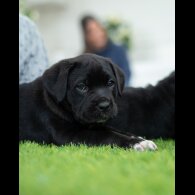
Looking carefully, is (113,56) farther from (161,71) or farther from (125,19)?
(125,19)

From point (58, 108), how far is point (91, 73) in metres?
0.46

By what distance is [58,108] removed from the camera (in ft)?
16.0

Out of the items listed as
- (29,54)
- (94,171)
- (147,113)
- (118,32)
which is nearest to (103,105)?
(147,113)

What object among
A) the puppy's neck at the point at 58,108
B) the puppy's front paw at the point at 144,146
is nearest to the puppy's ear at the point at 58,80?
the puppy's neck at the point at 58,108

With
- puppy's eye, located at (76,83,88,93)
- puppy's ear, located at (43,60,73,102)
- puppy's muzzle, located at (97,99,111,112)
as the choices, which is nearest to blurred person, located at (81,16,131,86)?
puppy's ear, located at (43,60,73,102)

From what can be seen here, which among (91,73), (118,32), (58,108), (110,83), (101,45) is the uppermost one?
(91,73)

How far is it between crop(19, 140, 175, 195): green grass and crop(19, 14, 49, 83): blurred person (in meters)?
2.45

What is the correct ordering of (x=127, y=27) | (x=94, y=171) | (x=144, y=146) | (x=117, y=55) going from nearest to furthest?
1. (x=94, y=171)
2. (x=144, y=146)
3. (x=117, y=55)
4. (x=127, y=27)

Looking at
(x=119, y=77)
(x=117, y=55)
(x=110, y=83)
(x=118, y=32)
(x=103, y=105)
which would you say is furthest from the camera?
(x=118, y=32)

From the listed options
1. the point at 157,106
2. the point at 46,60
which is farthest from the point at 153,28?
the point at 157,106

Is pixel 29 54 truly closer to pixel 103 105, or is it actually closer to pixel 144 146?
pixel 103 105

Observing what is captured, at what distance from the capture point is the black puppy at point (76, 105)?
15.0 ft

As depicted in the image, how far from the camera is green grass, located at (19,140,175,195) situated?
2.77 metres
